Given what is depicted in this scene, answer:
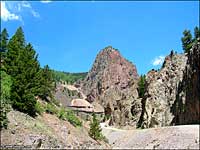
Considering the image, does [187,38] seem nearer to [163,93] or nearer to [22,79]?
[163,93]

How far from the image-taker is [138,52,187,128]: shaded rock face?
71.2 metres

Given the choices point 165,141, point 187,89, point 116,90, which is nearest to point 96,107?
point 116,90

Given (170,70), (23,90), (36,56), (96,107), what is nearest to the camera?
(23,90)

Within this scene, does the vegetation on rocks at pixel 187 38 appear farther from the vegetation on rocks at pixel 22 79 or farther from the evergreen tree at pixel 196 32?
the vegetation on rocks at pixel 22 79

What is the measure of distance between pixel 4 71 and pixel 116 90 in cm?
14285

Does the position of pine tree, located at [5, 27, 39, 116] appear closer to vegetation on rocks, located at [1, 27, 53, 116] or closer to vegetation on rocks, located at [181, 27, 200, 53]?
vegetation on rocks, located at [1, 27, 53, 116]

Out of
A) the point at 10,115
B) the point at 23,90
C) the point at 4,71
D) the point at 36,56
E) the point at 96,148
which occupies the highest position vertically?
the point at 36,56

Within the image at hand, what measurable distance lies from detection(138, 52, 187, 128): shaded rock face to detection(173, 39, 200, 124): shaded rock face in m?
6.93

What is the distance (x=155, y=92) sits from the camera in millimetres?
77500

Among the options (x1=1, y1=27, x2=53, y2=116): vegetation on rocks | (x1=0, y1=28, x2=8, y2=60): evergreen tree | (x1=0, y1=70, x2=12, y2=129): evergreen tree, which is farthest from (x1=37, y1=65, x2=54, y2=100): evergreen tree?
(x1=0, y1=28, x2=8, y2=60): evergreen tree

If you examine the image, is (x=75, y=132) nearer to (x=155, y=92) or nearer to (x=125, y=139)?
(x=125, y=139)

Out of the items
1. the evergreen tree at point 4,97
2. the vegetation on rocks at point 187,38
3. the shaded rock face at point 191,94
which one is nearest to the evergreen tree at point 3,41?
the evergreen tree at point 4,97

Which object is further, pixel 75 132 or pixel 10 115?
pixel 75 132

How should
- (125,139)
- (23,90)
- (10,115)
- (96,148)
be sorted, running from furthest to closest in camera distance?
(125,139)
(96,148)
(23,90)
(10,115)
